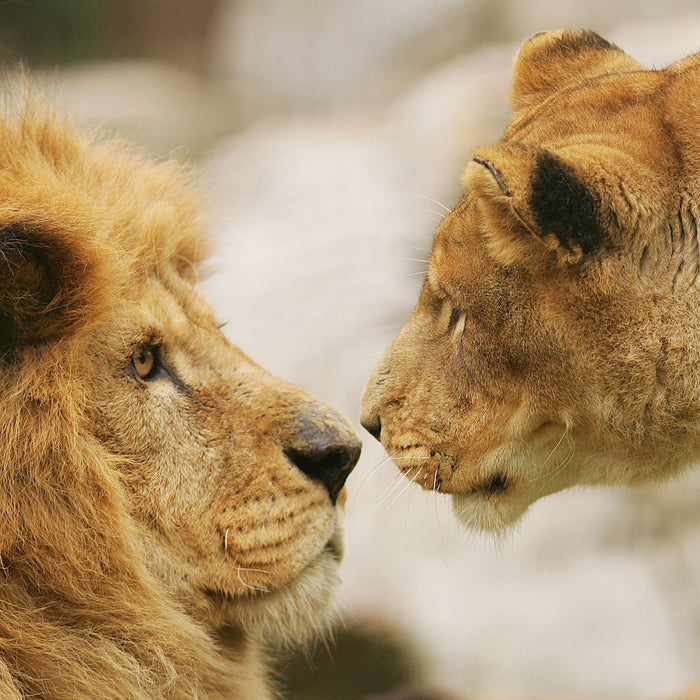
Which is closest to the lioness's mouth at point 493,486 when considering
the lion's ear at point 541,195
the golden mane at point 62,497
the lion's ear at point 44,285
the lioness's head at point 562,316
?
the lioness's head at point 562,316

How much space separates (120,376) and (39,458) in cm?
25

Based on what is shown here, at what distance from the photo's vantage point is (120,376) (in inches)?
77.2

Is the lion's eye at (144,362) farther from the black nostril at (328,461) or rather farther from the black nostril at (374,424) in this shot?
the black nostril at (374,424)

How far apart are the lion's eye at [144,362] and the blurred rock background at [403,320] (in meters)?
0.72

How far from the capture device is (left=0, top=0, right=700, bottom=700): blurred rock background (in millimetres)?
4418

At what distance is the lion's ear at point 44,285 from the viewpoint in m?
1.74

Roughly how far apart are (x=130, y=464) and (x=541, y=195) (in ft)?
3.23

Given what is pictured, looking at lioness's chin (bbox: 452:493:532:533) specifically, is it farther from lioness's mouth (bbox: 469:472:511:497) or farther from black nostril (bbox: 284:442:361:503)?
black nostril (bbox: 284:442:361:503)

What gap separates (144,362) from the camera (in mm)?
2035

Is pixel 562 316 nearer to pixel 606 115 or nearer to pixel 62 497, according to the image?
pixel 606 115

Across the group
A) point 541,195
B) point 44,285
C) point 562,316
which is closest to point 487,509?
point 562,316

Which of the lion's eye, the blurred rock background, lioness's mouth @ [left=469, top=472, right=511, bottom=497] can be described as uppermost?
the lion's eye

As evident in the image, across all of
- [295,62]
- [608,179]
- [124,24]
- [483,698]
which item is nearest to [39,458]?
[608,179]

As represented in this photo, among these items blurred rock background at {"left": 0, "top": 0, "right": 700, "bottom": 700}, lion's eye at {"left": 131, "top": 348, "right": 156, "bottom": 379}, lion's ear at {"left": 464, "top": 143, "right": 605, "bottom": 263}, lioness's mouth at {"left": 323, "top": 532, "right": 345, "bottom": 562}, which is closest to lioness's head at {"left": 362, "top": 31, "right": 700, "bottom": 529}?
lion's ear at {"left": 464, "top": 143, "right": 605, "bottom": 263}
